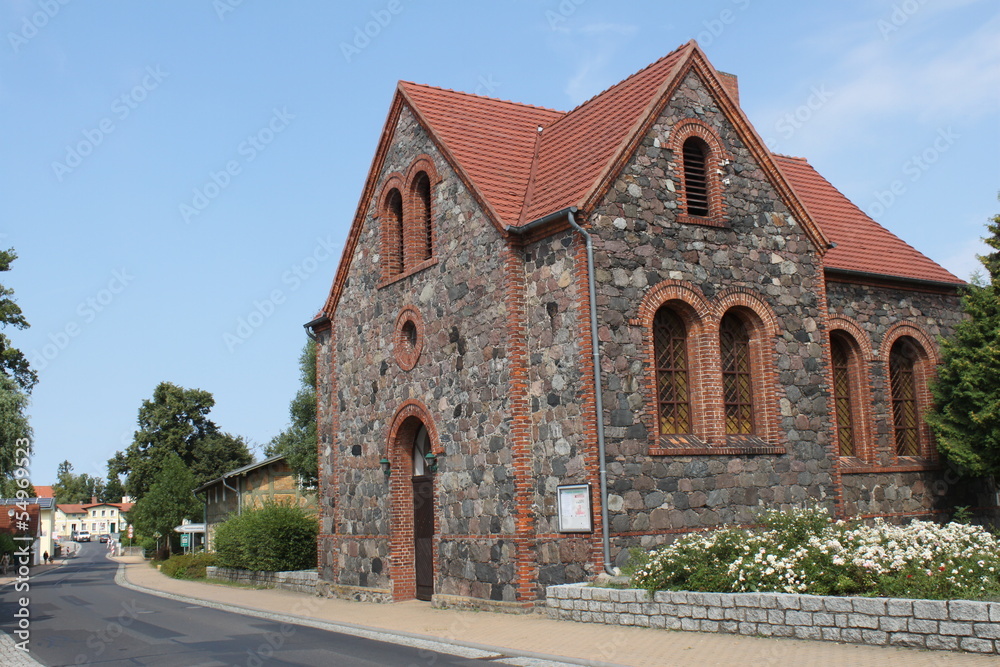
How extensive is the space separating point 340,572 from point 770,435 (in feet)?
33.4

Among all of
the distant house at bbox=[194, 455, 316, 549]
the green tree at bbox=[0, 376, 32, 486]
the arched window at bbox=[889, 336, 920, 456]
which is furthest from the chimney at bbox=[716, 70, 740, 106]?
the distant house at bbox=[194, 455, 316, 549]

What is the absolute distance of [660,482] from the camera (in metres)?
14.7

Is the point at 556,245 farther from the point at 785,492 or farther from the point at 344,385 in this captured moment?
the point at 344,385

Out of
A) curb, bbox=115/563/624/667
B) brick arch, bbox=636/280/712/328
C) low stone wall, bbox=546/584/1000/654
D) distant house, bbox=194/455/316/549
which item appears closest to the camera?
low stone wall, bbox=546/584/1000/654

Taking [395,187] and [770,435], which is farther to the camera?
[395,187]

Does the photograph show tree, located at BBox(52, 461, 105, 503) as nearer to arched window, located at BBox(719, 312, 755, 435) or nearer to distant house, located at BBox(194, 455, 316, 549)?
distant house, located at BBox(194, 455, 316, 549)

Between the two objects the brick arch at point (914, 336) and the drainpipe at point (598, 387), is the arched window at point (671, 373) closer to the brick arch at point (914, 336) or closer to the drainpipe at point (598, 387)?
the drainpipe at point (598, 387)

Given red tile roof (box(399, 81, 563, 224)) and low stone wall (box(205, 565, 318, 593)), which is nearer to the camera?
red tile roof (box(399, 81, 563, 224))

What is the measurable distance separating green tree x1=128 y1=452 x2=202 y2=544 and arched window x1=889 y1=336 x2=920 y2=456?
44706 mm

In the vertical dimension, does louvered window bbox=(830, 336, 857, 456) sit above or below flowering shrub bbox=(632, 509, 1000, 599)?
above

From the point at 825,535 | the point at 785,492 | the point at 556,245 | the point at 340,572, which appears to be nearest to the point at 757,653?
the point at 825,535

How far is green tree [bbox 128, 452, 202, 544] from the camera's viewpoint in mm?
53938

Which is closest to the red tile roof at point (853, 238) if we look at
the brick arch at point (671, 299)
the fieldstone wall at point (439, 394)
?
the brick arch at point (671, 299)

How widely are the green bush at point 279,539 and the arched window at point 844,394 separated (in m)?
14.6
